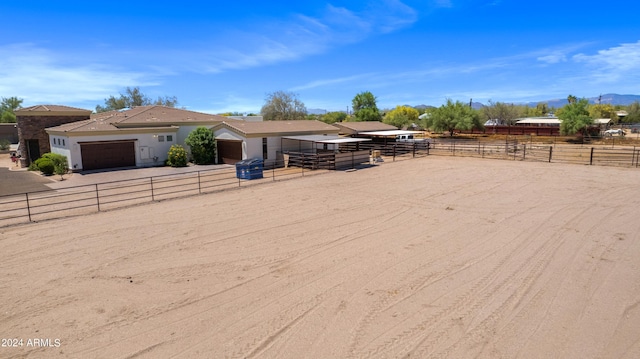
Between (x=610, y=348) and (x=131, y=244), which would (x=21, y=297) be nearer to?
(x=131, y=244)

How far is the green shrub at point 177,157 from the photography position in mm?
28688

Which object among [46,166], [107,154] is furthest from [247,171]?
[46,166]

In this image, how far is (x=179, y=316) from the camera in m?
7.29

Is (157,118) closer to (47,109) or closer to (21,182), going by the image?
(47,109)

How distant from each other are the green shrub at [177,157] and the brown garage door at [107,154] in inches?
102

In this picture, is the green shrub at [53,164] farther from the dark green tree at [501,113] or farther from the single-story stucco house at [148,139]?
the dark green tree at [501,113]

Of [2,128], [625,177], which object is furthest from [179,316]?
[2,128]

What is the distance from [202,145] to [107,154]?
6.45m

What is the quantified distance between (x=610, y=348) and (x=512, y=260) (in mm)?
3800

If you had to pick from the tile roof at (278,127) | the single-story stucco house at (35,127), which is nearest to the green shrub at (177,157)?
the tile roof at (278,127)

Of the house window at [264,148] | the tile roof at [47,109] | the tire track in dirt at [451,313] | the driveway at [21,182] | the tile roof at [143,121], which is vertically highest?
the tile roof at [47,109]

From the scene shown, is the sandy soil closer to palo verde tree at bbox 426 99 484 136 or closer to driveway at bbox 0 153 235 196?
driveway at bbox 0 153 235 196

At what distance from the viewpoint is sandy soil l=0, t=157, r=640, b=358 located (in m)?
6.48

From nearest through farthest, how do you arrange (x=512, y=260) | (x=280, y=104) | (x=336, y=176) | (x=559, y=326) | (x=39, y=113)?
1. (x=559, y=326)
2. (x=512, y=260)
3. (x=336, y=176)
4. (x=39, y=113)
5. (x=280, y=104)
